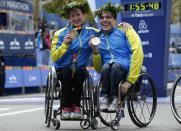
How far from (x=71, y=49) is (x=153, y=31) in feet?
16.6

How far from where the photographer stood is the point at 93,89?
27.2 feet

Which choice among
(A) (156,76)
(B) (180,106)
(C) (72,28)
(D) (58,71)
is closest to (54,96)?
(D) (58,71)

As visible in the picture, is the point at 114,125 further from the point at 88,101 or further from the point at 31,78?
the point at 31,78

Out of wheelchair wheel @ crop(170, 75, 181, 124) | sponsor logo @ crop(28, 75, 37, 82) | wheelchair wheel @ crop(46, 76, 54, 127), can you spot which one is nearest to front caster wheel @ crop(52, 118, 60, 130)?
wheelchair wheel @ crop(46, 76, 54, 127)

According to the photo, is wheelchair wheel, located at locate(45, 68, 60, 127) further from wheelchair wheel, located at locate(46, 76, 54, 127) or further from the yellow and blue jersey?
the yellow and blue jersey

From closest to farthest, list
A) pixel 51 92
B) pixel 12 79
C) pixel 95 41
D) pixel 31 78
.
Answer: pixel 95 41 → pixel 51 92 → pixel 12 79 → pixel 31 78

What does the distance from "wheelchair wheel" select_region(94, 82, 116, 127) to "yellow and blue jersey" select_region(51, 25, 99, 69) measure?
1.25ft

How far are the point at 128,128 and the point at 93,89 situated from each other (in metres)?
0.75

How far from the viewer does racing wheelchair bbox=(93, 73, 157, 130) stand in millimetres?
8203

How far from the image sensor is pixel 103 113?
863cm

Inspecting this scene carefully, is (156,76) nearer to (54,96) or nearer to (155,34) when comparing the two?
(155,34)

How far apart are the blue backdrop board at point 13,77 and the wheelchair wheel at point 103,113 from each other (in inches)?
522

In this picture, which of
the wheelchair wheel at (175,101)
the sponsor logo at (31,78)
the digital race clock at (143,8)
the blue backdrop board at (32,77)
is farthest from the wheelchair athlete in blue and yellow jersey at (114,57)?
the sponsor logo at (31,78)

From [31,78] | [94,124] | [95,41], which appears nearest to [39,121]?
[94,124]
